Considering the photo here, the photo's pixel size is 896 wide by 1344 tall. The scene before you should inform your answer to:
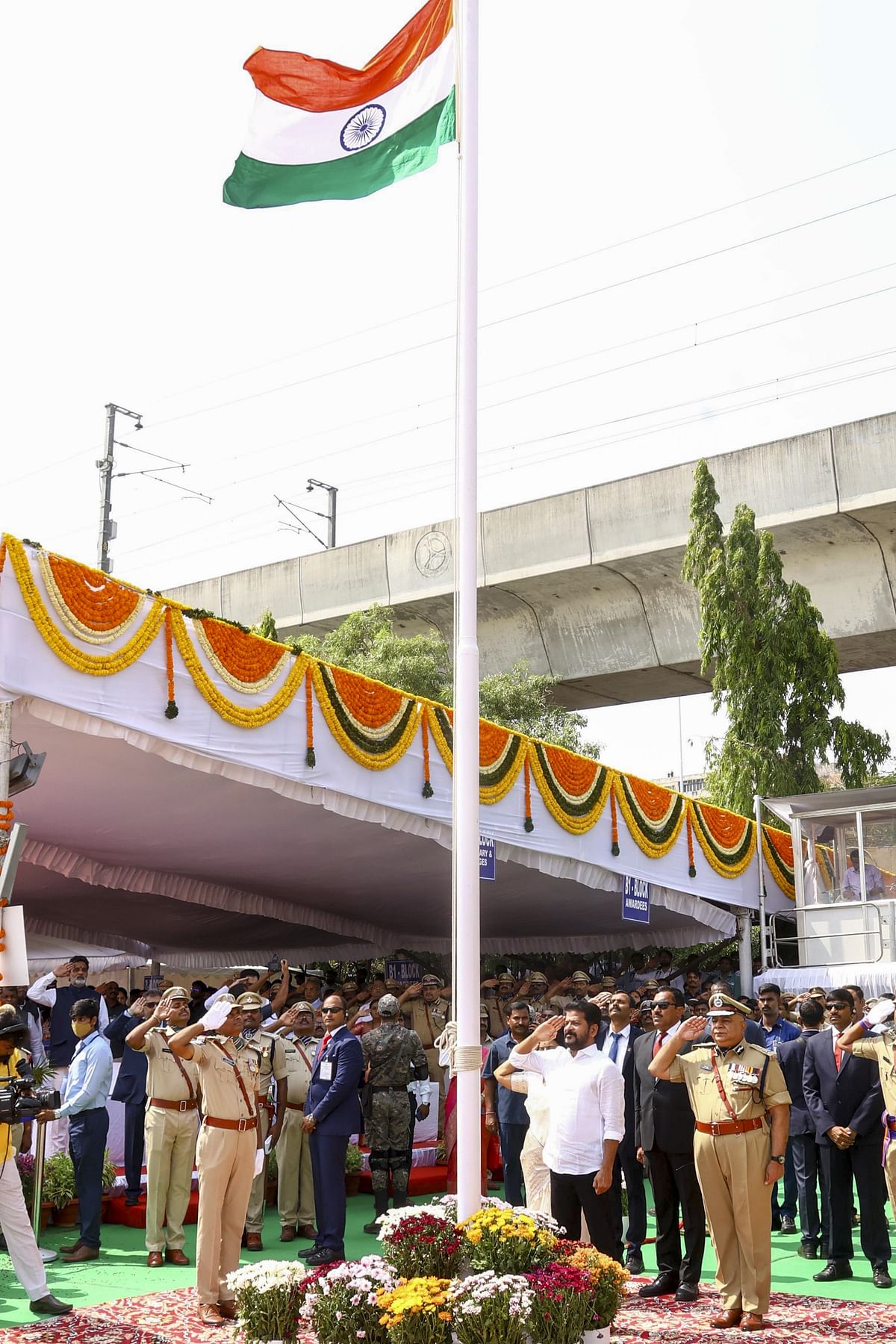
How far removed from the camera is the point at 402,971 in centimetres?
2181

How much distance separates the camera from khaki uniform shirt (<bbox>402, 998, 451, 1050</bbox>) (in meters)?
12.9

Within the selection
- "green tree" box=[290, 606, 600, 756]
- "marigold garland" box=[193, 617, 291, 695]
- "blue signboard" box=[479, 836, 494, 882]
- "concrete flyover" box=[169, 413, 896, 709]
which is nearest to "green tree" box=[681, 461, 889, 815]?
"concrete flyover" box=[169, 413, 896, 709]

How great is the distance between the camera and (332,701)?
12.4 metres

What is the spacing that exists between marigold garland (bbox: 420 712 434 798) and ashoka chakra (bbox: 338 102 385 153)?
7.52 meters

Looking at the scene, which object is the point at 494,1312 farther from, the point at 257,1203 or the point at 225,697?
the point at 225,697

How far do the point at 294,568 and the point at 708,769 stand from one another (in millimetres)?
9607

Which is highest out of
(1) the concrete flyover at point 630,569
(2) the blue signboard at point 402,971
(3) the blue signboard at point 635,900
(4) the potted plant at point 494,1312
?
(1) the concrete flyover at point 630,569

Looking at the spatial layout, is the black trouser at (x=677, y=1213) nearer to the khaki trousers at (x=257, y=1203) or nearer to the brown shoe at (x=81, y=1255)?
the khaki trousers at (x=257, y=1203)

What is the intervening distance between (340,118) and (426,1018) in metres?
8.85

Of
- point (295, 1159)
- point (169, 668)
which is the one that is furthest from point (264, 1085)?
point (169, 668)

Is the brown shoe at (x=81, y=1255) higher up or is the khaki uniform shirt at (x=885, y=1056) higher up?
the khaki uniform shirt at (x=885, y=1056)

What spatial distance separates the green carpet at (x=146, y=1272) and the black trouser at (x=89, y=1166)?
215mm

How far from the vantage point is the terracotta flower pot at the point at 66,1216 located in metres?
→ 9.82

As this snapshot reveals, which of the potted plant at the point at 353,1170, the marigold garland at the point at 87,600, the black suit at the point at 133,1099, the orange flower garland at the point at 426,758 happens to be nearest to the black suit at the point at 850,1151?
the potted plant at the point at 353,1170
